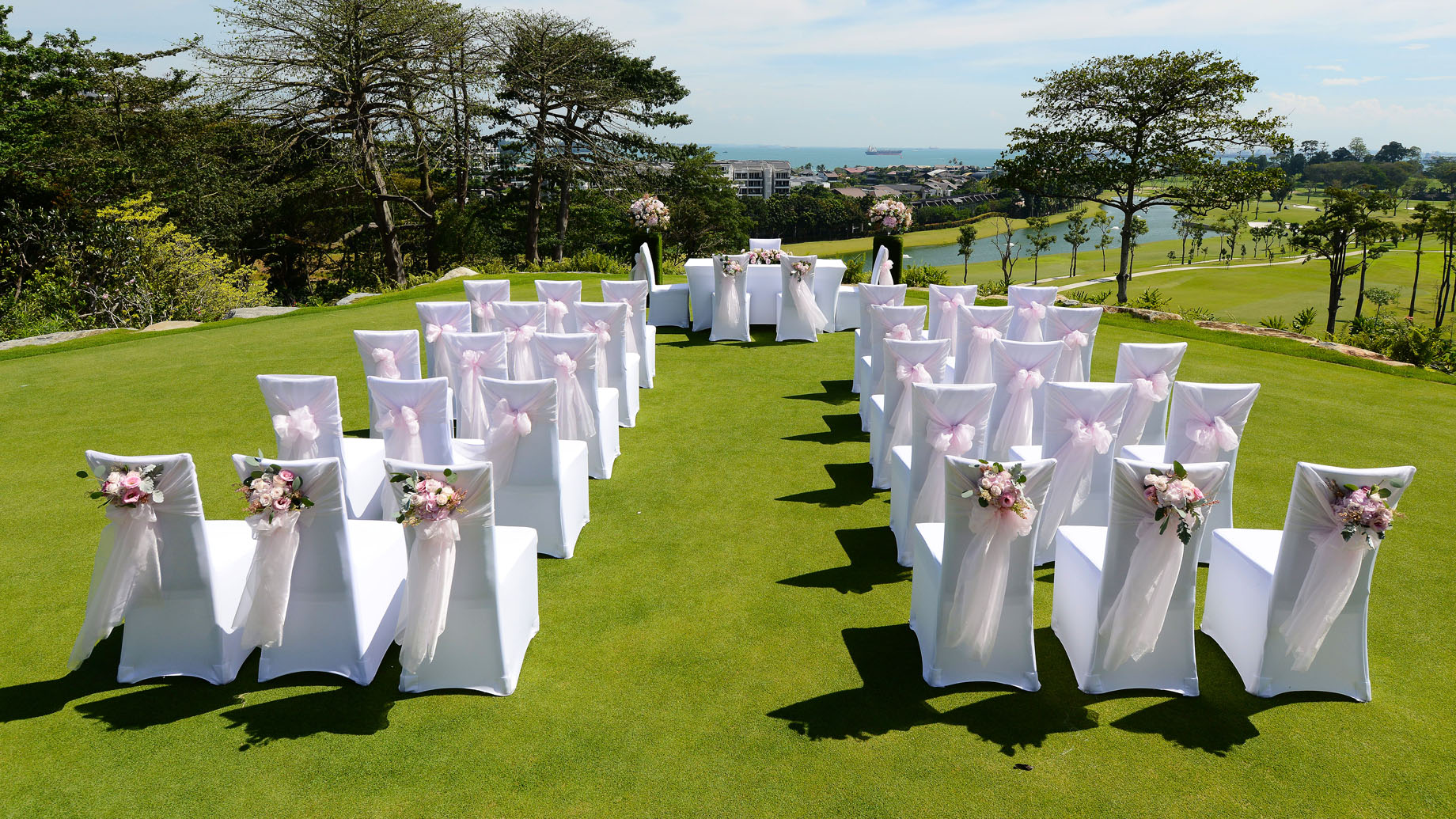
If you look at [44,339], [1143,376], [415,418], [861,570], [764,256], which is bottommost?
[861,570]

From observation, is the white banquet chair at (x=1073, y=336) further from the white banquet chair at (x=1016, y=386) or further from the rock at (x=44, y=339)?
the rock at (x=44, y=339)

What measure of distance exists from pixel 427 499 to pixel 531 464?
1594mm

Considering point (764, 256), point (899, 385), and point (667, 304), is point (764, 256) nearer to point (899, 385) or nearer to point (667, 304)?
point (667, 304)

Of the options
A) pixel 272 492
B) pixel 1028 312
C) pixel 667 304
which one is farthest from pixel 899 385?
pixel 667 304

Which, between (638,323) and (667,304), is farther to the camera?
(667,304)

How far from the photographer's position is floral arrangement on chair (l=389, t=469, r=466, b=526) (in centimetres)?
322

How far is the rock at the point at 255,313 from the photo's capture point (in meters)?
11.6

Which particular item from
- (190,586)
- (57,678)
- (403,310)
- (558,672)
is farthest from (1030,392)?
(403,310)

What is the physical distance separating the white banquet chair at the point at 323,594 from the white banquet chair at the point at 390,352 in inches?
87.5

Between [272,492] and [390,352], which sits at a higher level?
[390,352]

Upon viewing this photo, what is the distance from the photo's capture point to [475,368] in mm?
5879

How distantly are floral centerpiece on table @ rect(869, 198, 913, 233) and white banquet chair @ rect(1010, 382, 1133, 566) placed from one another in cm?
661

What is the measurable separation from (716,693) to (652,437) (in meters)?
3.64

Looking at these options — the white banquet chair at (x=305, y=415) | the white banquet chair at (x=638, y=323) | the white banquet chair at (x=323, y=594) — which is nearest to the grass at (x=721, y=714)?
the white banquet chair at (x=323, y=594)
